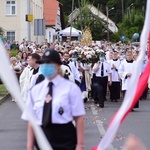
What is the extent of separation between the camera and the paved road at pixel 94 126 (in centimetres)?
1377

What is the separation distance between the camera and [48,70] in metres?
6.92

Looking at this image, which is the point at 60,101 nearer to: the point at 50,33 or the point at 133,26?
the point at 133,26

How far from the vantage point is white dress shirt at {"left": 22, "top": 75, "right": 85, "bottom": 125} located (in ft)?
22.8

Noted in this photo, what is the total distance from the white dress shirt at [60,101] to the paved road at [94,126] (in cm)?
576

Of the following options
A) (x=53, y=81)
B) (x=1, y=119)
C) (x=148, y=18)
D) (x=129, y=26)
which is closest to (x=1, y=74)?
(x=148, y=18)

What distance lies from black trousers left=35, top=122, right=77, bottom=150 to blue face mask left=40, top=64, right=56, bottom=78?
49 centimetres

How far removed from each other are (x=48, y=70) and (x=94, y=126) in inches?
388

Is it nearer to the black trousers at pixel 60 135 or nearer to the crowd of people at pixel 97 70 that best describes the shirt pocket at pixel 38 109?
the black trousers at pixel 60 135

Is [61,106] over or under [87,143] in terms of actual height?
over

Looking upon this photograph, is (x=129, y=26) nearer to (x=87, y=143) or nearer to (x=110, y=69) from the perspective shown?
(x=110, y=69)

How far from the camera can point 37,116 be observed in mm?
7023

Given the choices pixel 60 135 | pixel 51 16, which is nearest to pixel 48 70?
pixel 60 135

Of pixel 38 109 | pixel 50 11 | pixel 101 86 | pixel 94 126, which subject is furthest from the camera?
pixel 50 11

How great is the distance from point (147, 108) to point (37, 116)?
49.6 feet
